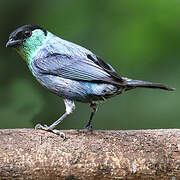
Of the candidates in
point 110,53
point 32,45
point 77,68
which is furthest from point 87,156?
point 110,53

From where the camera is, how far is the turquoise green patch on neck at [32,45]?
198 inches

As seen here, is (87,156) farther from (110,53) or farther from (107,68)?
(110,53)

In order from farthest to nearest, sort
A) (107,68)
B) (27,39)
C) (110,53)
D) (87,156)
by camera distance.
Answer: (110,53) < (27,39) < (107,68) < (87,156)

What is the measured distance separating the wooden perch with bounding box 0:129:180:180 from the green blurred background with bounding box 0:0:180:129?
1.69 meters

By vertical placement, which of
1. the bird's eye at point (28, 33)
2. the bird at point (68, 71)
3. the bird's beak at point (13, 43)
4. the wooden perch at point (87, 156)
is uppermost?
the bird's eye at point (28, 33)

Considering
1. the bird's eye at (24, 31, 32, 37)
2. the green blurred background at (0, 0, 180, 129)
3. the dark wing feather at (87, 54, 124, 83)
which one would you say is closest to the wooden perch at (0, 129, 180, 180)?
the dark wing feather at (87, 54, 124, 83)

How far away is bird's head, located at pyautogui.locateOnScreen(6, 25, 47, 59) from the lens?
4941 mm

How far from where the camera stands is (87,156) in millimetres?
4332

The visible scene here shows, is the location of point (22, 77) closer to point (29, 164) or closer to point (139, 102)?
point (139, 102)

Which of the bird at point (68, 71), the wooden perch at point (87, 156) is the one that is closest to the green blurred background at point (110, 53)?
the bird at point (68, 71)

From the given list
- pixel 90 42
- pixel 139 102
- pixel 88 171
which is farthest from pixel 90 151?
pixel 90 42

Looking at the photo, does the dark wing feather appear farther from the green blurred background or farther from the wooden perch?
the green blurred background

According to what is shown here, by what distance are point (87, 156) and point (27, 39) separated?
131 cm

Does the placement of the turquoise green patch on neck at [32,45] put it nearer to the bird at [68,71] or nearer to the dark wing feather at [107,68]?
the bird at [68,71]
